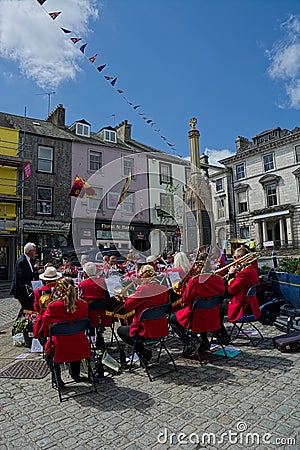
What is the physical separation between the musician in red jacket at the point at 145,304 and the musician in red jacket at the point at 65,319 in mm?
760

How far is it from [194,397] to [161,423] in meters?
0.71

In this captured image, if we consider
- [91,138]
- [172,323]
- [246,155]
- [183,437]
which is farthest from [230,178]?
[183,437]

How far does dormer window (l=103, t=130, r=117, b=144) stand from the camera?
27.2m

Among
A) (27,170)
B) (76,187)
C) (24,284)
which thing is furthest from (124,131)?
(24,284)

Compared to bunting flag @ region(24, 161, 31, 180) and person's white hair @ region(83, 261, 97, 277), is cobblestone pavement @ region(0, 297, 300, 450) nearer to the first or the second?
person's white hair @ region(83, 261, 97, 277)

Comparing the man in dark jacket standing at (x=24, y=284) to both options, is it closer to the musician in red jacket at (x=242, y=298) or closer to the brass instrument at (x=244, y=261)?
the brass instrument at (x=244, y=261)

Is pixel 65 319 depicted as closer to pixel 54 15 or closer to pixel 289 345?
pixel 289 345

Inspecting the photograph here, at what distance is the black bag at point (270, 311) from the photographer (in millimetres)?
7195

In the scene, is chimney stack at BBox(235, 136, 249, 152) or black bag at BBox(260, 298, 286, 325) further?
chimney stack at BBox(235, 136, 249, 152)

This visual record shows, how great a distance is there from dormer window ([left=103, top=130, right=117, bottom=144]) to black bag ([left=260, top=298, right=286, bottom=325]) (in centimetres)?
2285

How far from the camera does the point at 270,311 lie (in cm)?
725

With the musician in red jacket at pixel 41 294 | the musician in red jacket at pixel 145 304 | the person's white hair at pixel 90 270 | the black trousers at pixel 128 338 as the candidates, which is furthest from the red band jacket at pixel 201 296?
the musician in red jacket at pixel 41 294

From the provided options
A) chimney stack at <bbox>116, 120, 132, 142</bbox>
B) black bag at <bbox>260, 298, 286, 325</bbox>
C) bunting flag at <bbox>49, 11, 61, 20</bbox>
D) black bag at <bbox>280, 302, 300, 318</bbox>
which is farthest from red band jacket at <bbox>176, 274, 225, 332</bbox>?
chimney stack at <bbox>116, 120, 132, 142</bbox>

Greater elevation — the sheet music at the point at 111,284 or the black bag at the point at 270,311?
the sheet music at the point at 111,284
